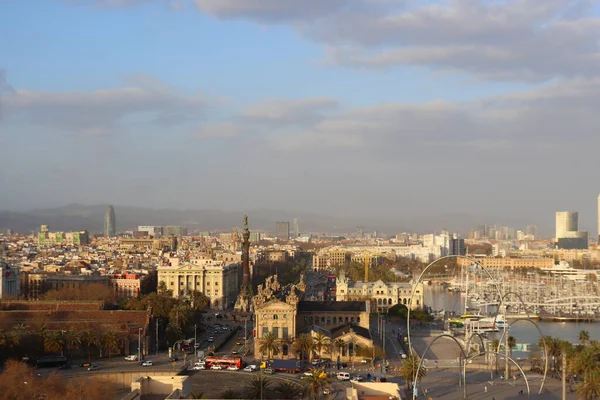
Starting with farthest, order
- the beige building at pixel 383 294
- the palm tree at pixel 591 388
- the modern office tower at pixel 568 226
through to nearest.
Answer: the modern office tower at pixel 568 226 < the beige building at pixel 383 294 < the palm tree at pixel 591 388

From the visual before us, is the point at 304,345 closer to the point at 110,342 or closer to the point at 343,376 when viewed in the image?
the point at 343,376

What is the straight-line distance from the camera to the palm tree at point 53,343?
30.5 meters

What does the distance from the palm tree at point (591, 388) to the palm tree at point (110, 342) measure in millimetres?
17163

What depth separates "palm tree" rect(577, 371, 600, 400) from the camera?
77.8 feet

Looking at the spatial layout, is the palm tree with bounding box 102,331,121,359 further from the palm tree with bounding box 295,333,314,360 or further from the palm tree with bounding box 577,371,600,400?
the palm tree with bounding box 577,371,600,400

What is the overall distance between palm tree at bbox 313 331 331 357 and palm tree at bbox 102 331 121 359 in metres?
7.74

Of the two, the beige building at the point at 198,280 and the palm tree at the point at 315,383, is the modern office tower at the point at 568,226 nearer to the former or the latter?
the beige building at the point at 198,280

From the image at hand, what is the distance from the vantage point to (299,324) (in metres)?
34.9

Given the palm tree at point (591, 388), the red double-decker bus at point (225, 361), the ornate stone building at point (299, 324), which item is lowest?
the red double-decker bus at point (225, 361)

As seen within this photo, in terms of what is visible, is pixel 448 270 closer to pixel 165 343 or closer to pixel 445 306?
pixel 445 306

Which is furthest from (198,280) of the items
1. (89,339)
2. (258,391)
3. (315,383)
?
(258,391)

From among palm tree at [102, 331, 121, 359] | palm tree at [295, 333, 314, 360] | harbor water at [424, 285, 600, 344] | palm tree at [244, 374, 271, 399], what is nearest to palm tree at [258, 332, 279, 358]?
palm tree at [295, 333, 314, 360]

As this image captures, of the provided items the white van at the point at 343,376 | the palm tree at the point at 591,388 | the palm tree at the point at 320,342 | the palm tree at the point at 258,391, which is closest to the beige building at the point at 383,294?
the palm tree at the point at 320,342

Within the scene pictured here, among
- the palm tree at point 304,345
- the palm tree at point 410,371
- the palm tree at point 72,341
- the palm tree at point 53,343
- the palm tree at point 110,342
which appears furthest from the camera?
the palm tree at point 110,342
